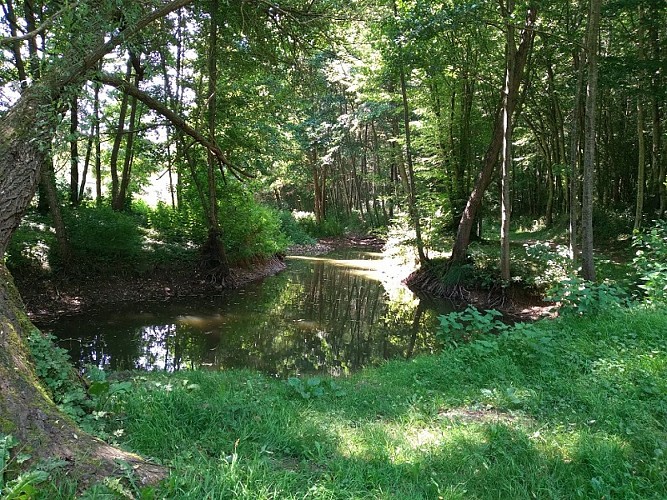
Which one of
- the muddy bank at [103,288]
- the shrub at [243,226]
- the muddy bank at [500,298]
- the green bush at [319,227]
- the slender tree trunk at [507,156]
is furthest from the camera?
the green bush at [319,227]

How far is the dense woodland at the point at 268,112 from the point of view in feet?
15.2

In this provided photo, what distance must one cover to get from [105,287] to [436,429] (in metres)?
10.1

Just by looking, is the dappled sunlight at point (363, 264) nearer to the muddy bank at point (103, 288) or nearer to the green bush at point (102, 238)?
the muddy bank at point (103, 288)

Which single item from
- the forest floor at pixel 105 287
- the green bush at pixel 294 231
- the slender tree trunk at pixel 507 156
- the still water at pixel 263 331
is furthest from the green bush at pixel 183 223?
the green bush at pixel 294 231

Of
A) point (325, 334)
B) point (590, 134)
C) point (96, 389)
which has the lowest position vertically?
point (325, 334)

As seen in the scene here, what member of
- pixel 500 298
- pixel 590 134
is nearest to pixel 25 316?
pixel 590 134


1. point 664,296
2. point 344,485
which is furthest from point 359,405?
point 664,296

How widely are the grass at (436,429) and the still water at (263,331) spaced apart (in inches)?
89.2

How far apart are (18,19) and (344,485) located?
13.9m

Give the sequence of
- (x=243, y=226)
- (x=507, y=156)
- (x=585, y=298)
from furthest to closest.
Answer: (x=243, y=226), (x=507, y=156), (x=585, y=298)

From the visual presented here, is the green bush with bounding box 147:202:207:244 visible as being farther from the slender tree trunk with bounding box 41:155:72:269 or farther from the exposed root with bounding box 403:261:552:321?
the exposed root with bounding box 403:261:552:321

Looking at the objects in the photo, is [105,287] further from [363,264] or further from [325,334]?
[363,264]

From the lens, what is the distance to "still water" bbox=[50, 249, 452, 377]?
24.5 feet

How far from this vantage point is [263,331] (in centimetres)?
930
